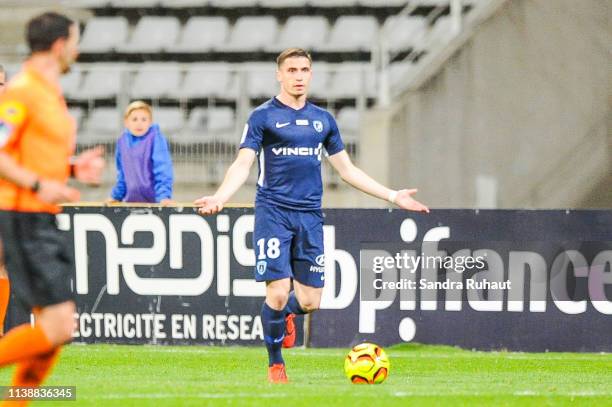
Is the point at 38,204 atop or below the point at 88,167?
below

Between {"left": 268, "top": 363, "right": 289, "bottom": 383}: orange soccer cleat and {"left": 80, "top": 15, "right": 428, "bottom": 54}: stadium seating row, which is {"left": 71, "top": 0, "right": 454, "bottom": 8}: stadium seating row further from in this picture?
{"left": 268, "top": 363, "right": 289, "bottom": 383}: orange soccer cleat

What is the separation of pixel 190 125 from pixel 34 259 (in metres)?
11.1

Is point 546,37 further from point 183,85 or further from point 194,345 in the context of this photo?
point 194,345

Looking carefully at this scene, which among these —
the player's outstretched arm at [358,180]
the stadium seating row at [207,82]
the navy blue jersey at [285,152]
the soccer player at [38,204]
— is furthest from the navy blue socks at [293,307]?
the stadium seating row at [207,82]

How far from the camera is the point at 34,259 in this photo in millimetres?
5676

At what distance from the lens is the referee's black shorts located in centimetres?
568

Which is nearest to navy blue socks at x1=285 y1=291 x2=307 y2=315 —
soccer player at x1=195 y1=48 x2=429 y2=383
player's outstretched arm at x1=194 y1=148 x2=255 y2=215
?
soccer player at x1=195 y1=48 x2=429 y2=383

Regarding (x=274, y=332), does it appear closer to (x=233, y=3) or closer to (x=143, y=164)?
(x=143, y=164)

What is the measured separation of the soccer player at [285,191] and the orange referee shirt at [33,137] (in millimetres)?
2396

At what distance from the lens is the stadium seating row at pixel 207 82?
15.7 metres

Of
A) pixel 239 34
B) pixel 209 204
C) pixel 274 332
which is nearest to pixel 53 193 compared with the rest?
pixel 209 204

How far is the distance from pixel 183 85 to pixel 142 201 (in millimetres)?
4686

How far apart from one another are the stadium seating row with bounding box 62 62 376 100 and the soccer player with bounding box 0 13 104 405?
9.94 metres

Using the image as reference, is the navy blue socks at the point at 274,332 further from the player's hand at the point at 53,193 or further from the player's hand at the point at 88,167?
the player's hand at the point at 53,193
